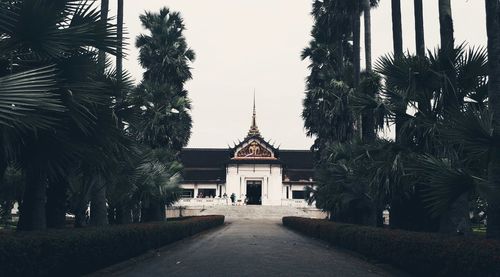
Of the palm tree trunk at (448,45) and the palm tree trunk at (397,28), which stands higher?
the palm tree trunk at (397,28)

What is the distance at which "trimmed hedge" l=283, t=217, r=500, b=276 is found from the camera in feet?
22.7

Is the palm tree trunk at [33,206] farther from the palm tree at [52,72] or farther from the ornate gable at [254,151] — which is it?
the ornate gable at [254,151]

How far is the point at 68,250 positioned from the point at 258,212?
4462 cm

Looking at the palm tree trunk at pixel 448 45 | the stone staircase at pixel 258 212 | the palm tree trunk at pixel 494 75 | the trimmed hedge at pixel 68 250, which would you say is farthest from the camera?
the stone staircase at pixel 258 212

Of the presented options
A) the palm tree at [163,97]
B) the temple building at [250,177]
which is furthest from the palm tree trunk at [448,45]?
the temple building at [250,177]

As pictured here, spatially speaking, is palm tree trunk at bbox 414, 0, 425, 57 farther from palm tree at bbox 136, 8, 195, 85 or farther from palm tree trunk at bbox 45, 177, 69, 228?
palm tree at bbox 136, 8, 195, 85

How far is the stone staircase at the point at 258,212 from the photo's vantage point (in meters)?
51.4

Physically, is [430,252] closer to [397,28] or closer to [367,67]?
[397,28]

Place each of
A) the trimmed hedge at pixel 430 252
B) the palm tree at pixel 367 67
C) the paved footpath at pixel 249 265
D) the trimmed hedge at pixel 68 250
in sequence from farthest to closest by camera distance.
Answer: the palm tree at pixel 367 67, the paved footpath at pixel 249 265, the trimmed hedge at pixel 430 252, the trimmed hedge at pixel 68 250

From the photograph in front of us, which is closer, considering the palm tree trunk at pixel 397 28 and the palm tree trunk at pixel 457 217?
the palm tree trunk at pixel 457 217

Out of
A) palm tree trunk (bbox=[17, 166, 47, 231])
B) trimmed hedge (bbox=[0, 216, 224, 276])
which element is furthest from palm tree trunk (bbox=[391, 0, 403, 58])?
palm tree trunk (bbox=[17, 166, 47, 231])

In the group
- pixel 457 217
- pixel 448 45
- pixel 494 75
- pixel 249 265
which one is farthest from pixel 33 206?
pixel 448 45

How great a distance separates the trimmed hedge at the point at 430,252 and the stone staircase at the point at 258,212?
123 feet

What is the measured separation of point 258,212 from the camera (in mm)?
52156
